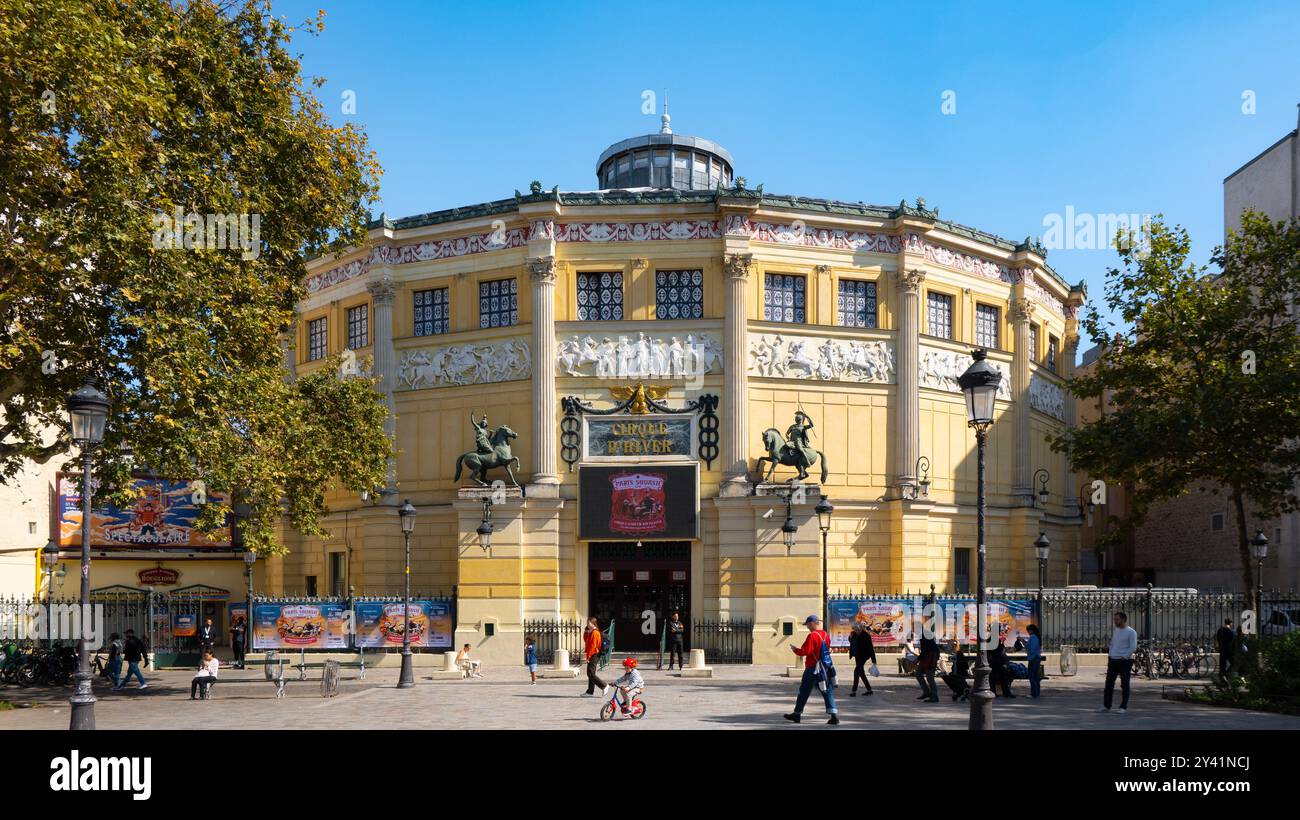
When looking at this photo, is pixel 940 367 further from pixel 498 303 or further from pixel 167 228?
pixel 167 228

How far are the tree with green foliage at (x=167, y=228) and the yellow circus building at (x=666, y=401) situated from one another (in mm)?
7915

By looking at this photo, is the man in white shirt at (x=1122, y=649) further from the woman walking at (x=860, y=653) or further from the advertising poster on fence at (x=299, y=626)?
the advertising poster on fence at (x=299, y=626)

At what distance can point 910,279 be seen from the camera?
35906 mm

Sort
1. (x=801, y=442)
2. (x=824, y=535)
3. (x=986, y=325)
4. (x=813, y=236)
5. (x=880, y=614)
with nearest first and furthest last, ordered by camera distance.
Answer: (x=824, y=535) → (x=880, y=614) → (x=801, y=442) → (x=813, y=236) → (x=986, y=325)

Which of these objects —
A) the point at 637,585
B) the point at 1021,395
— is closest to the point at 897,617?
the point at 637,585

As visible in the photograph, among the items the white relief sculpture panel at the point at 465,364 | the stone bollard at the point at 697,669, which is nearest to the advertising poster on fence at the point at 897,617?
the stone bollard at the point at 697,669

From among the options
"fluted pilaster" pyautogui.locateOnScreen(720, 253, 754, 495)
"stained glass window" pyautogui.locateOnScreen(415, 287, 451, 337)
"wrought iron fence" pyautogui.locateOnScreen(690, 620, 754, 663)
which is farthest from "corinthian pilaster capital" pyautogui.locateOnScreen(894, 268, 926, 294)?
"stained glass window" pyautogui.locateOnScreen(415, 287, 451, 337)

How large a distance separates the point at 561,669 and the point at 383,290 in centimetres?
1630

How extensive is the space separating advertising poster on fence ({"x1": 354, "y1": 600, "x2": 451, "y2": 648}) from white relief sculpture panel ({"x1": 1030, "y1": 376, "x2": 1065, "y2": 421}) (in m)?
24.5

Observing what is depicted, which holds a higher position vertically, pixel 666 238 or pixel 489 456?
pixel 666 238

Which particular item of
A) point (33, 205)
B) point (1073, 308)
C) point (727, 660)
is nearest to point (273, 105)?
point (33, 205)

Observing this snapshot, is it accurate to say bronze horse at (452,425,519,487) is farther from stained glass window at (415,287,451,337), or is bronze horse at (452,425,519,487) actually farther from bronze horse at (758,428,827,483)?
bronze horse at (758,428,827,483)

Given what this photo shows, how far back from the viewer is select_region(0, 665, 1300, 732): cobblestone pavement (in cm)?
1805

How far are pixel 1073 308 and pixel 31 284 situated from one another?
4077 cm
